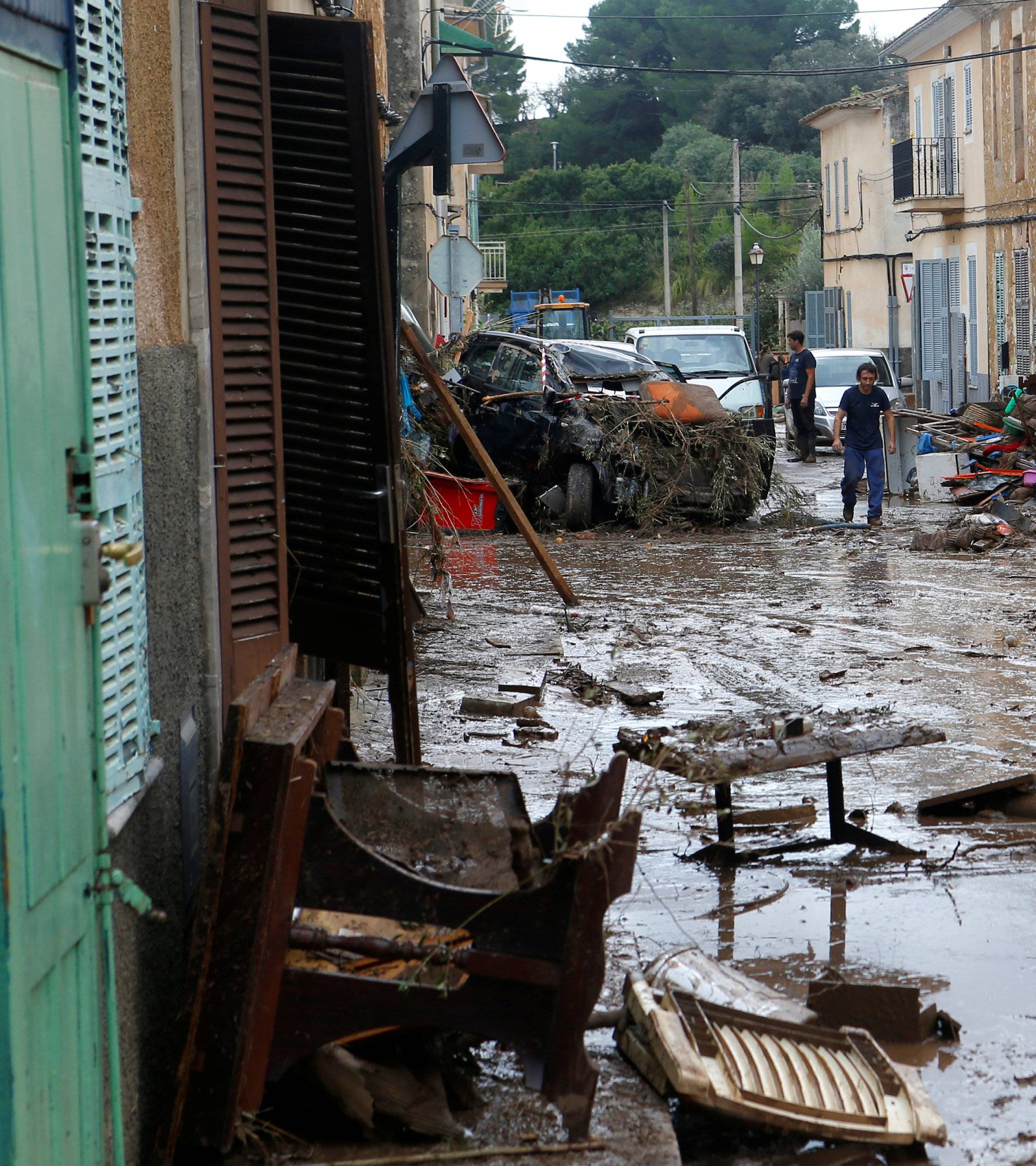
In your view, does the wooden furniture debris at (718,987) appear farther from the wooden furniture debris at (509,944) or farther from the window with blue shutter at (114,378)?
the window with blue shutter at (114,378)

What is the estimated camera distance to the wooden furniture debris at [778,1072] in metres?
3.25

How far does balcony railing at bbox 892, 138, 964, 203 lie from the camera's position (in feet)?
107

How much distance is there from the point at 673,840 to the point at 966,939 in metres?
1.35

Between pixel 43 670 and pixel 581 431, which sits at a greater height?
pixel 581 431

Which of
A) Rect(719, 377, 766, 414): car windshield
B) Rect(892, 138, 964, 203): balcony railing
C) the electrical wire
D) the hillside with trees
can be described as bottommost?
Rect(719, 377, 766, 414): car windshield

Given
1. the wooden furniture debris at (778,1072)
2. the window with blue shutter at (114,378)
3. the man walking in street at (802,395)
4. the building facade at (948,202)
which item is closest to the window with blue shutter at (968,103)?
the building facade at (948,202)

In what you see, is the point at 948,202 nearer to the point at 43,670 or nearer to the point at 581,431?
the point at 581,431

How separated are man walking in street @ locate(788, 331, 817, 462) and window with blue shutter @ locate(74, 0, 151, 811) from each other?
19144mm

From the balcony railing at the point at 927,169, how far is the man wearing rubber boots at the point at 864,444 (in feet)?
59.9

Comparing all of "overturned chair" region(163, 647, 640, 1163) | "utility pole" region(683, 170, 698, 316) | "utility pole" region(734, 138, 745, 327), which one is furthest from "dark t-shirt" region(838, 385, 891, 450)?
"utility pole" region(683, 170, 698, 316)

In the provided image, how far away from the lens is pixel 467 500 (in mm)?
13492

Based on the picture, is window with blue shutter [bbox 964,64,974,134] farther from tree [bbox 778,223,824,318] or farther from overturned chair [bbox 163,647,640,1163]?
overturned chair [bbox 163,647,640,1163]

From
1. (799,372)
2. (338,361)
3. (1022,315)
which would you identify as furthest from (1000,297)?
(338,361)

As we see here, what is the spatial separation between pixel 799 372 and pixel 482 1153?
20870 mm
